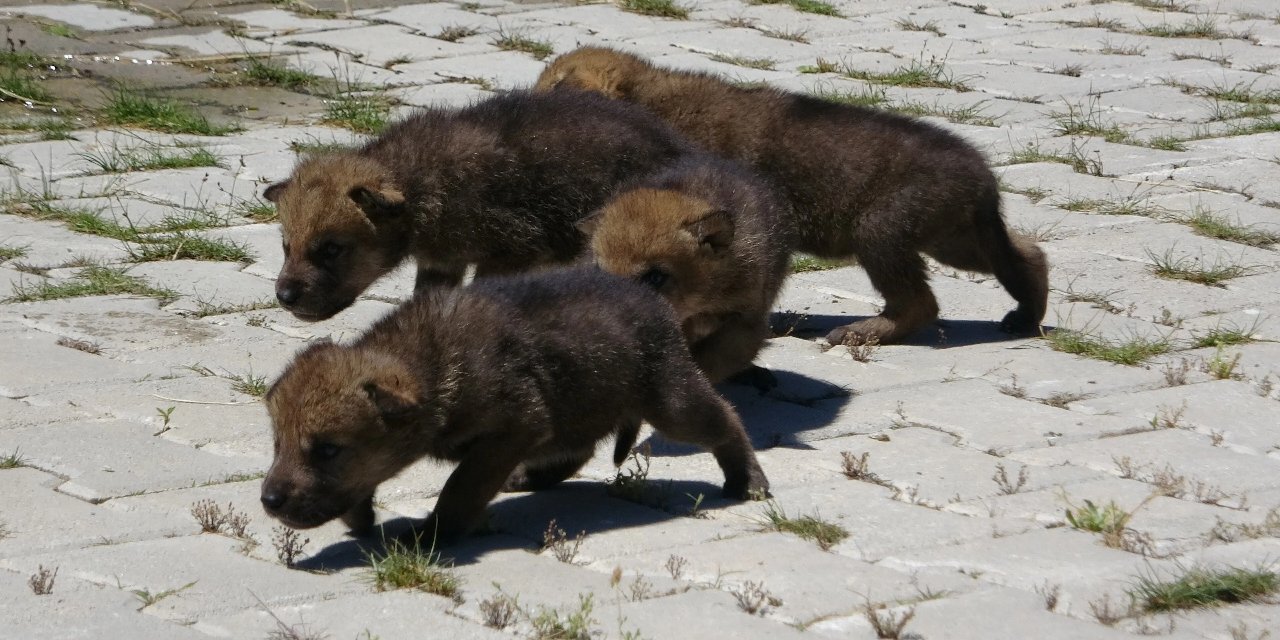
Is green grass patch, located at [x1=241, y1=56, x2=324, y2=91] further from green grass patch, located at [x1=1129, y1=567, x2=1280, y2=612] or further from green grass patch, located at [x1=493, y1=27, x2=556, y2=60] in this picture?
green grass patch, located at [x1=1129, y1=567, x2=1280, y2=612]

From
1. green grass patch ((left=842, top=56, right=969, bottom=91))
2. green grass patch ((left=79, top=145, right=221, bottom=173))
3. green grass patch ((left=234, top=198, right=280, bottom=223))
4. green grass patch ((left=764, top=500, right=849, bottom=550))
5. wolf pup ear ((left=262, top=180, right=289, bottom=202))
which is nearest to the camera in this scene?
green grass patch ((left=764, top=500, right=849, bottom=550))

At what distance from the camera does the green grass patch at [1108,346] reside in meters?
6.83

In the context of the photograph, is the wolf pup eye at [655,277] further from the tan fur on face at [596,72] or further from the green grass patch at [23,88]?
the green grass patch at [23,88]

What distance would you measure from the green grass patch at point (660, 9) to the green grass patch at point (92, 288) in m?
6.69

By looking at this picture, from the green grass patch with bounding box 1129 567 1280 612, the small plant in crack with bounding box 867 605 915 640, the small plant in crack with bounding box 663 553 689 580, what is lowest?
the small plant in crack with bounding box 663 553 689 580

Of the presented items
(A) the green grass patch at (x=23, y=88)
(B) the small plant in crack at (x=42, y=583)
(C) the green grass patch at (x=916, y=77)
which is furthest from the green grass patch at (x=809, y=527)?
(A) the green grass patch at (x=23, y=88)

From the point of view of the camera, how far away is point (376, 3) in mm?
14195

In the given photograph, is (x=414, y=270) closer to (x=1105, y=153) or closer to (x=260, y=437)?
(x=260, y=437)

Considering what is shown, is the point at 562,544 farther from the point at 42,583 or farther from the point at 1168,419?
the point at 1168,419

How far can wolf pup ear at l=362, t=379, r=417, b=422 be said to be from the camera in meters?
4.79

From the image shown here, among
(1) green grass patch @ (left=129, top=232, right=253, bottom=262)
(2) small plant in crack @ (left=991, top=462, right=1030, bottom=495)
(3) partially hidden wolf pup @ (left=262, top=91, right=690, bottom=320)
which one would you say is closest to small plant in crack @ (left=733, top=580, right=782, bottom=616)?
(2) small plant in crack @ (left=991, top=462, right=1030, bottom=495)

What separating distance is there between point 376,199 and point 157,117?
163 inches

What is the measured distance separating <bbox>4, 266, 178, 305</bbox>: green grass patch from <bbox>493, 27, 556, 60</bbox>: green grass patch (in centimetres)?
505

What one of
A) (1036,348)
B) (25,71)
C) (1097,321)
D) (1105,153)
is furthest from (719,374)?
(25,71)
